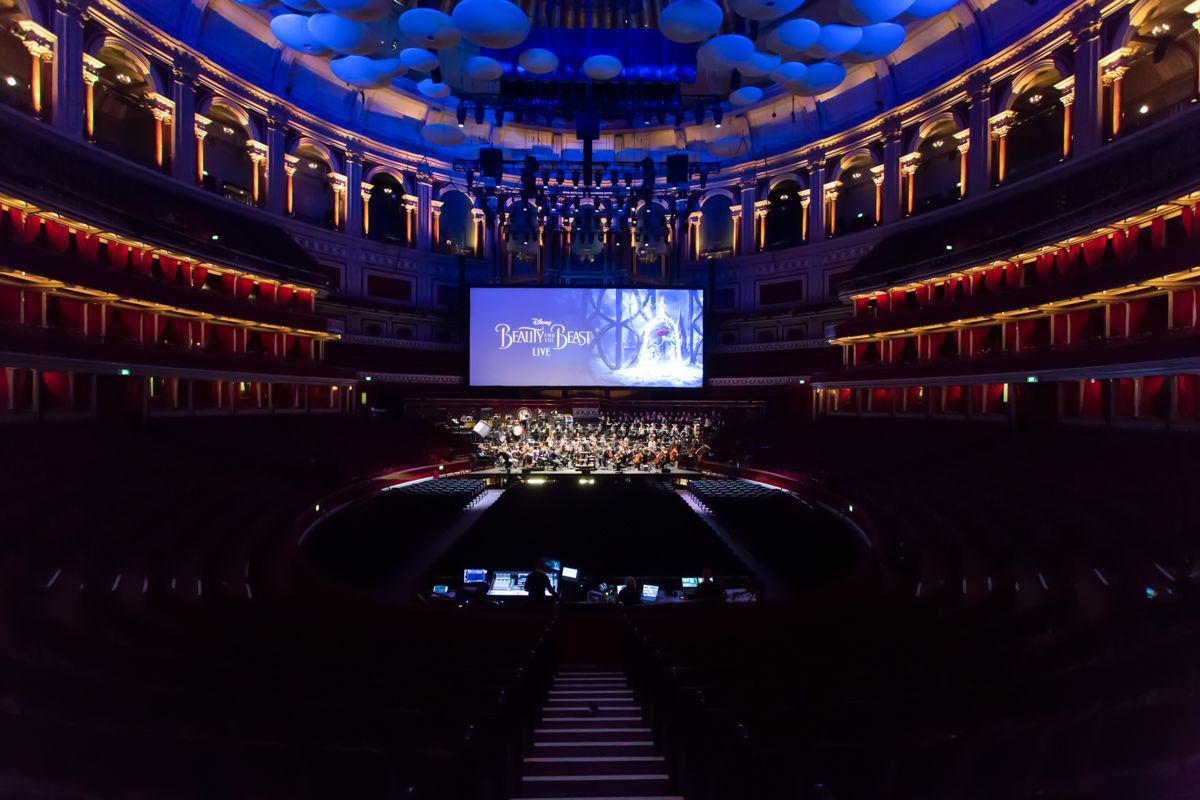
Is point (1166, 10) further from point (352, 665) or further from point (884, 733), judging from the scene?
point (352, 665)

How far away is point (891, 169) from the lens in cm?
2952

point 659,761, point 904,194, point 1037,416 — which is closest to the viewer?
point 659,761

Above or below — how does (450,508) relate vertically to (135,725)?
below

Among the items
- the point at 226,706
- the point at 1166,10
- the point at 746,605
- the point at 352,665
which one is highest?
the point at 1166,10

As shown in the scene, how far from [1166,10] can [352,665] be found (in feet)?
93.8

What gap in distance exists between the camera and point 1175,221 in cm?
1698

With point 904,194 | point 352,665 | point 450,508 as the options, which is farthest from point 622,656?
point 904,194

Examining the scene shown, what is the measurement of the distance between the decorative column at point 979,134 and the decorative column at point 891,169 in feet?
11.8

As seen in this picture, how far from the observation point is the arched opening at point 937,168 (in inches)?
1123

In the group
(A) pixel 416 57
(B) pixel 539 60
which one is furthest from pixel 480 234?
(A) pixel 416 57

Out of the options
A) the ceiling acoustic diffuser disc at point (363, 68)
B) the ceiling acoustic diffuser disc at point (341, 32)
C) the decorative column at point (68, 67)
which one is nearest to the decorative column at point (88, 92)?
the decorative column at point (68, 67)

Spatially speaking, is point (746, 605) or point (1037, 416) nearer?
point (746, 605)

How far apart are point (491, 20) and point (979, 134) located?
2288 centimetres

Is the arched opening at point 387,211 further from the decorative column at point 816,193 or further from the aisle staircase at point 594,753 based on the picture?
the aisle staircase at point 594,753
